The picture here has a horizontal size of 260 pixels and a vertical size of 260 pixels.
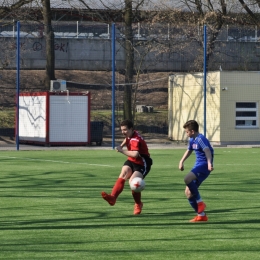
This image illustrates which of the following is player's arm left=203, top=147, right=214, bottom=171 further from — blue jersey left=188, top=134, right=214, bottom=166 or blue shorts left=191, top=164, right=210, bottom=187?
blue shorts left=191, top=164, right=210, bottom=187

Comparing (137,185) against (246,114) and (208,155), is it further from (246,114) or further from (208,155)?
(246,114)

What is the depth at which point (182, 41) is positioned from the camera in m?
36.8

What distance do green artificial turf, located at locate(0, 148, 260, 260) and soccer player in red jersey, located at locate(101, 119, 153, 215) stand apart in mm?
291

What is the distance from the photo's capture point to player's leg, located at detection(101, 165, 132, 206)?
1146cm

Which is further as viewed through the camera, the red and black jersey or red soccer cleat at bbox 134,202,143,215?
Answer: the red and black jersey

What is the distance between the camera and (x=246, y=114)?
34969 millimetres

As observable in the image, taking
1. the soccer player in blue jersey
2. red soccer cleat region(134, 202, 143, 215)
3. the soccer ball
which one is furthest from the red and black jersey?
the soccer player in blue jersey

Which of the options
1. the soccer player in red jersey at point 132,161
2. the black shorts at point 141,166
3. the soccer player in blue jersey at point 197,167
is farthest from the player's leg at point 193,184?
the black shorts at point 141,166

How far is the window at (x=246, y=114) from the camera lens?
114 ft

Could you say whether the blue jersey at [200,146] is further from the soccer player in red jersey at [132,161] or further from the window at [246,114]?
the window at [246,114]

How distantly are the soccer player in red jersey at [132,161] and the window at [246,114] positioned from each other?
2327cm

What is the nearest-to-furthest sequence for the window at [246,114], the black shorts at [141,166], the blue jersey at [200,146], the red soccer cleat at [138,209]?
the blue jersey at [200,146], the red soccer cleat at [138,209], the black shorts at [141,166], the window at [246,114]

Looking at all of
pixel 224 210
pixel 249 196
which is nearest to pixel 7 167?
pixel 249 196

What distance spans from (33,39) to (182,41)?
7306mm
